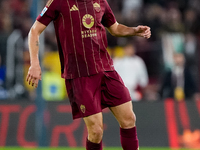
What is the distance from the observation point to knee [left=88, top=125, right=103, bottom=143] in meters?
4.73

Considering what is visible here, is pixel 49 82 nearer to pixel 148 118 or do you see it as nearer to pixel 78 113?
pixel 148 118

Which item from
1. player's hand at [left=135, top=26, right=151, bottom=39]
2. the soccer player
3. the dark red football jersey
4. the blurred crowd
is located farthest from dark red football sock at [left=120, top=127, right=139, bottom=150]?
the blurred crowd

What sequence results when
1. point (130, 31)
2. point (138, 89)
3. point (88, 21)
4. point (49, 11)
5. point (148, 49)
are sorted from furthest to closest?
point (148, 49), point (138, 89), point (130, 31), point (88, 21), point (49, 11)

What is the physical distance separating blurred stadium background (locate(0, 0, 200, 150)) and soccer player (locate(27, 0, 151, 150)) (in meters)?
3.69

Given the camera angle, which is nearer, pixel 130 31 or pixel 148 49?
pixel 130 31

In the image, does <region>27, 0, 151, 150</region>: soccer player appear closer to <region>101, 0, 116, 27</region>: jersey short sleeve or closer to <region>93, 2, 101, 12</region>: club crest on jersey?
<region>93, 2, 101, 12</region>: club crest on jersey

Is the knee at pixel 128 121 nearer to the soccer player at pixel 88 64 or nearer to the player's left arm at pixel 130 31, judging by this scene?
the soccer player at pixel 88 64

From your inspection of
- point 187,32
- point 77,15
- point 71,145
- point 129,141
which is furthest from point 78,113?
point 187,32

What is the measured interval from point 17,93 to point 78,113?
522cm

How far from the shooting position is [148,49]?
11031mm

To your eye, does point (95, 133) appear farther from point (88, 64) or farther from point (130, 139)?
point (88, 64)

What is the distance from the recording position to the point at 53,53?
10.9 m

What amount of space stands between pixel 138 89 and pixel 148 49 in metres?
1.18

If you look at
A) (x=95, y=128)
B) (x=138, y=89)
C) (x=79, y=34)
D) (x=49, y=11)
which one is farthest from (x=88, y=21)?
(x=138, y=89)
